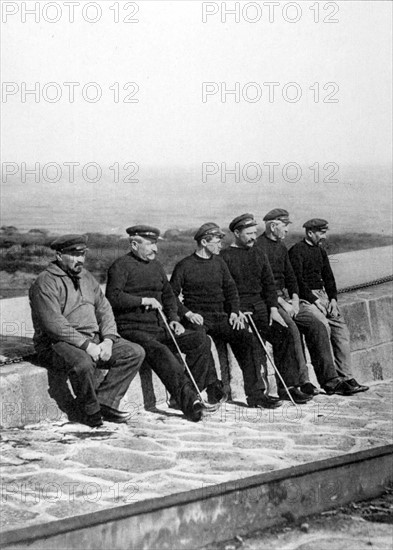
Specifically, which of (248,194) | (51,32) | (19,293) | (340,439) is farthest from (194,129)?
(340,439)

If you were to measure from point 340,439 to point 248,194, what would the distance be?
68.1 inches

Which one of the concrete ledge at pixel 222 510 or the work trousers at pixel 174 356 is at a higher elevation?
the work trousers at pixel 174 356

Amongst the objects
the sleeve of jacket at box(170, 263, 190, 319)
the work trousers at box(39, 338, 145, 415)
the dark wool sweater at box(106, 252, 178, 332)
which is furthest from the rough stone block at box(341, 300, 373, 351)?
the work trousers at box(39, 338, 145, 415)

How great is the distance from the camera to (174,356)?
19.6 ft

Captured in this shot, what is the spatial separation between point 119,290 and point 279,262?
1.22 m

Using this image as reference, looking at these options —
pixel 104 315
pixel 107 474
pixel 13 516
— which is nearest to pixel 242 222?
pixel 104 315

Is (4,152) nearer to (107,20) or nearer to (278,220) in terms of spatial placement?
→ (107,20)

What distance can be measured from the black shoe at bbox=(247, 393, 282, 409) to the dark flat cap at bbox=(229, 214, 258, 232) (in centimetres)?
114

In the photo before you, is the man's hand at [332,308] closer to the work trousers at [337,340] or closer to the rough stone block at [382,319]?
the work trousers at [337,340]

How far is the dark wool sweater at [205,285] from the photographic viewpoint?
19.8 feet

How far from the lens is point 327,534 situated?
16.9 ft

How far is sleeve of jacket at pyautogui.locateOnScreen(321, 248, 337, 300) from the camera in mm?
6543

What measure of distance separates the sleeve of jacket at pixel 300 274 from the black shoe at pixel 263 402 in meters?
0.79

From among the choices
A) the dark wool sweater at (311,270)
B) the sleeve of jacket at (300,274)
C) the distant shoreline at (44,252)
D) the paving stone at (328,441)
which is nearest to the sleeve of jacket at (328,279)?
the dark wool sweater at (311,270)
